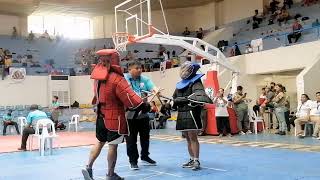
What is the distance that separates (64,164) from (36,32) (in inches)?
883

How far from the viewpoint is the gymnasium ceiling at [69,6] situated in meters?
24.5

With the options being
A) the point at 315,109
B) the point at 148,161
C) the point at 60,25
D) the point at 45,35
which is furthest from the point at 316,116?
the point at 60,25

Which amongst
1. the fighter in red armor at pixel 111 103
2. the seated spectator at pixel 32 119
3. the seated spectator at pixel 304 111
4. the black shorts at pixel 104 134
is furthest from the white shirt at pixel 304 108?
the black shorts at pixel 104 134

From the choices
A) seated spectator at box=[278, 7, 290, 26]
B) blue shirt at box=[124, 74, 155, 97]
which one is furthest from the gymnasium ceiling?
blue shirt at box=[124, 74, 155, 97]

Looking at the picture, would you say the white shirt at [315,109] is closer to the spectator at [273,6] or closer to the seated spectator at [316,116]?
the seated spectator at [316,116]

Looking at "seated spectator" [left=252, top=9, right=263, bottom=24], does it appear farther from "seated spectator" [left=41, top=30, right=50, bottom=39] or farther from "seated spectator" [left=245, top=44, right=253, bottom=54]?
"seated spectator" [left=41, top=30, right=50, bottom=39]

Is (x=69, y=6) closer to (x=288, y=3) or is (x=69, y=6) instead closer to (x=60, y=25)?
(x=60, y=25)

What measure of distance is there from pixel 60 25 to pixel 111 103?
24.9 meters

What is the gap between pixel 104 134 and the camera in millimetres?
5059

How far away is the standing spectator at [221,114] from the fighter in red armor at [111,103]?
728 centimetres

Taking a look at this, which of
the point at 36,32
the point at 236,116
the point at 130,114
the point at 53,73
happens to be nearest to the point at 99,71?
the point at 130,114

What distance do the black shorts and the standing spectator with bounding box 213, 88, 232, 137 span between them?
7.34 metres

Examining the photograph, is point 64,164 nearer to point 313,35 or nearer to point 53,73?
point 313,35

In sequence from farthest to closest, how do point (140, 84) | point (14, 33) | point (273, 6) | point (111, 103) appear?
point (14, 33), point (273, 6), point (140, 84), point (111, 103)
